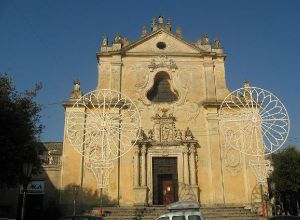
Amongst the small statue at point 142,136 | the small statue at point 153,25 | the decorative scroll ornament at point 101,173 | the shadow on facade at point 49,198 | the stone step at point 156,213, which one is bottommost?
the stone step at point 156,213

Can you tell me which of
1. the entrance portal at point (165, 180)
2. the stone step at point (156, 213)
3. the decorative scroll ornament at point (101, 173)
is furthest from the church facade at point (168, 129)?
the stone step at point (156, 213)

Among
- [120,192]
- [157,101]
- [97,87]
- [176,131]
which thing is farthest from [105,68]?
[120,192]

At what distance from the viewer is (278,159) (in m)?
29.3

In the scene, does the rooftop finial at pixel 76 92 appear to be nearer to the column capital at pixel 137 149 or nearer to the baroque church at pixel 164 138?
the baroque church at pixel 164 138

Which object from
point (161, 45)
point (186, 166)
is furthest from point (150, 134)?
point (161, 45)

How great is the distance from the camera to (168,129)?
2491 cm

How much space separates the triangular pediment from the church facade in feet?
0.25

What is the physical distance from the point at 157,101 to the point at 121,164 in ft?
17.6

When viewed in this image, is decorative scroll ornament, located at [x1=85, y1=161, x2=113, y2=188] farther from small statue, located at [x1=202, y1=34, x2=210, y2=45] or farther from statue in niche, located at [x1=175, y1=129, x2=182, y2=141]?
small statue, located at [x1=202, y1=34, x2=210, y2=45]

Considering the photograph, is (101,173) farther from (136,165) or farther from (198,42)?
(198,42)

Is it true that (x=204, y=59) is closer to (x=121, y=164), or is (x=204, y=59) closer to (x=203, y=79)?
(x=203, y=79)

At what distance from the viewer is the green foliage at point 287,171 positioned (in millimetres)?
28047

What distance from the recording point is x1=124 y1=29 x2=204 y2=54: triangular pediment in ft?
89.6

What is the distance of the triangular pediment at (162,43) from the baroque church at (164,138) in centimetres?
8
